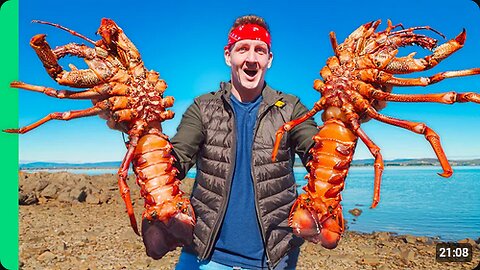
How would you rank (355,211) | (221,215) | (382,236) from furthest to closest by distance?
(355,211)
(382,236)
(221,215)

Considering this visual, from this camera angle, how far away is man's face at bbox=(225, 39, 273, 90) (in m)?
3.30

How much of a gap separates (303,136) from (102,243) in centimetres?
720

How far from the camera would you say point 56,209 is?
12.1m

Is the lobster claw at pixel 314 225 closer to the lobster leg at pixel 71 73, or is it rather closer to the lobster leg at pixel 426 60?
the lobster leg at pixel 426 60

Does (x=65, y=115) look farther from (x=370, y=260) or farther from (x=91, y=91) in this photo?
(x=370, y=260)

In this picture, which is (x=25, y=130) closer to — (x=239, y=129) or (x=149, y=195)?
(x=149, y=195)

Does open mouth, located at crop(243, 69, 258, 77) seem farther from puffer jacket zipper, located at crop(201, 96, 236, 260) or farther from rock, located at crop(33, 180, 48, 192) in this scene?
rock, located at crop(33, 180, 48, 192)

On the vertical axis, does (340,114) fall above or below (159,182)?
above

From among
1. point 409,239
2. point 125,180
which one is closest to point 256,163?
point 125,180

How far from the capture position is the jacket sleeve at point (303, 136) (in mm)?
3246

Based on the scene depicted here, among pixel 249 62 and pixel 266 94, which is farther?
pixel 266 94

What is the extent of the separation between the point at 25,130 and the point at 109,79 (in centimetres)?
74

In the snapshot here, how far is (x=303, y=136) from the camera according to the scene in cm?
328

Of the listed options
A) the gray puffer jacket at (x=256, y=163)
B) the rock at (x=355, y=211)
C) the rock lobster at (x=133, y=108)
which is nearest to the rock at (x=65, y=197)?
the rock at (x=355, y=211)
